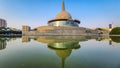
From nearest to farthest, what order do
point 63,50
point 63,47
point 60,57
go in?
point 60,57
point 63,50
point 63,47

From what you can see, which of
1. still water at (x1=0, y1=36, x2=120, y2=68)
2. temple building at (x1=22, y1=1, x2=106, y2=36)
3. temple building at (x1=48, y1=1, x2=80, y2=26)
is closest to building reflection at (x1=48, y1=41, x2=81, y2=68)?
still water at (x1=0, y1=36, x2=120, y2=68)

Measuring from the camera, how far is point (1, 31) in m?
46.9

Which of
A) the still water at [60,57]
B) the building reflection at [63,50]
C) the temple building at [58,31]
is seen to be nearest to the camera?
the still water at [60,57]

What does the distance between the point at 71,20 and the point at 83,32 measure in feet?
31.8

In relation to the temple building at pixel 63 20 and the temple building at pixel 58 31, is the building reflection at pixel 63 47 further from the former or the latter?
the temple building at pixel 63 20

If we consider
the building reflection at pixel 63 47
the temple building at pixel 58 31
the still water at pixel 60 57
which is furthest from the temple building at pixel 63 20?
the still water at pixel 60 57

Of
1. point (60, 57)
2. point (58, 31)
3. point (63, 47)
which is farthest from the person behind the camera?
point (58, 31)

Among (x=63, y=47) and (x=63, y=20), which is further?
(x=63, y=20)

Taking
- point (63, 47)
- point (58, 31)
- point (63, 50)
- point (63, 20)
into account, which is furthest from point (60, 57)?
point (63, 20)

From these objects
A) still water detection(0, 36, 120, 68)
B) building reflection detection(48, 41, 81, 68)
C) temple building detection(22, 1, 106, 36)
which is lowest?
still water detection(0, 36, 120, 68)

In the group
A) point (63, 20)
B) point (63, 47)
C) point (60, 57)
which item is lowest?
point (60, 57)

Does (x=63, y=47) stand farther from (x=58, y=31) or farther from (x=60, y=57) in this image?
(x=58, y=31)

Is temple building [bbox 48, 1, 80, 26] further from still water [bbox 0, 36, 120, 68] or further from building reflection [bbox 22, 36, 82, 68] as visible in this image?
still water [bbox 0, 36, 120, 68]

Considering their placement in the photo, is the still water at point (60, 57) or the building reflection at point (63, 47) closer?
the still water at point (60, 57)
